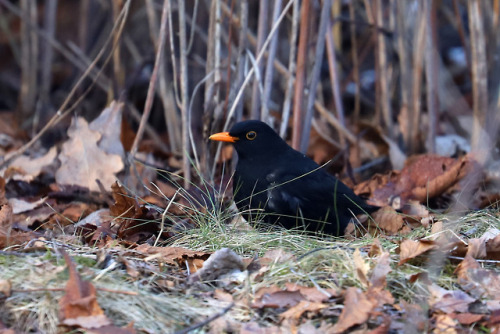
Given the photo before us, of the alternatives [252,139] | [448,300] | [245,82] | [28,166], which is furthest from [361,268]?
[28,166]

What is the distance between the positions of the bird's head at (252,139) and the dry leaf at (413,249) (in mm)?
1263

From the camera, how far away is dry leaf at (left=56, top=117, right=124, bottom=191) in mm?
3703

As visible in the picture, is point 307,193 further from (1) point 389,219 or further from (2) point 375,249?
(2) point 375,249

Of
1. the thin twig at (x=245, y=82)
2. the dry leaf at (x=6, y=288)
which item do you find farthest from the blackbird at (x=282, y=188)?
the dry leaf at (x=6, y=288)

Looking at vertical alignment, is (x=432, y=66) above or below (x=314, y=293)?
above

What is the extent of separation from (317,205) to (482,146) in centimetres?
111

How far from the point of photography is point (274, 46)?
3.65 metres

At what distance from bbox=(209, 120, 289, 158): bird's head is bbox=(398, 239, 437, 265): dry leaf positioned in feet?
4.14

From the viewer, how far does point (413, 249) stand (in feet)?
7.58

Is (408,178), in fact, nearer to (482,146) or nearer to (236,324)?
(482,146)

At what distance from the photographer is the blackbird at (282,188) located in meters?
3.22

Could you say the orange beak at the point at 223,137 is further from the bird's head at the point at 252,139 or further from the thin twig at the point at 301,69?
the thin twig at the point at 301,69

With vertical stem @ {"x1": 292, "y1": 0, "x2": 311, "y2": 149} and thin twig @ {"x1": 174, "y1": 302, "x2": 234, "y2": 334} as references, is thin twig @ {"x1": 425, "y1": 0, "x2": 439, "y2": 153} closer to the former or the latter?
vertical stem @ {"x1": 292, "y1": 0, "x2": 311, "y2": 149}

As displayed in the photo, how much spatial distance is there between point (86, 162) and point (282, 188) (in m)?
1.21
